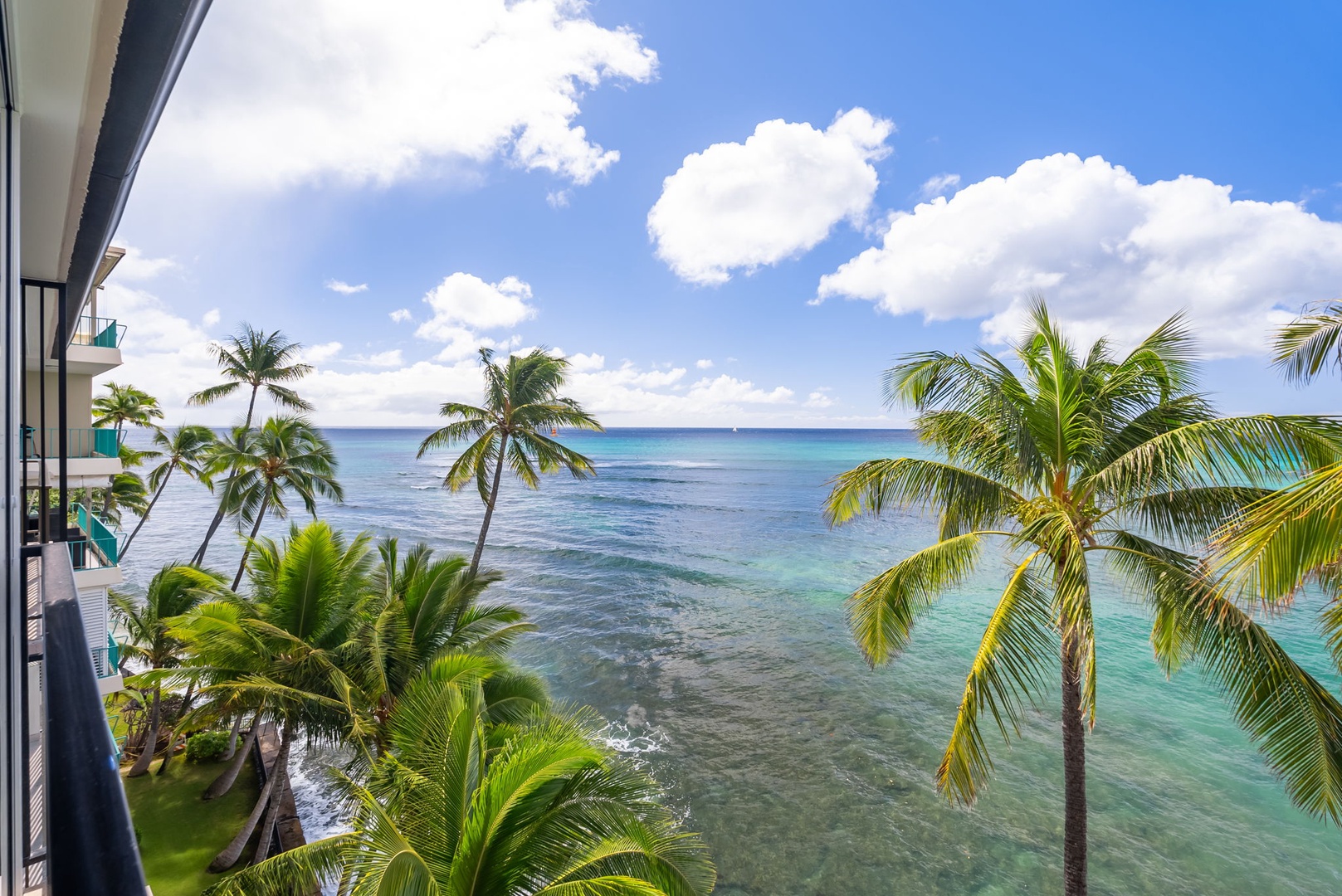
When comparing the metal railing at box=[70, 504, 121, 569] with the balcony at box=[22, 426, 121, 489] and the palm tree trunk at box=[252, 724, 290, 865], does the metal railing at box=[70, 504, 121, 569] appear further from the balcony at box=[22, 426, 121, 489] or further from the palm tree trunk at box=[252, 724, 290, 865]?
the palm tree trunk at box=[252, 724, 290, 865]

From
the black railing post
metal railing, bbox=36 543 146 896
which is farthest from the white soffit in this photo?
metal railing, bbox=36 543 146 896

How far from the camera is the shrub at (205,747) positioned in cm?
1337

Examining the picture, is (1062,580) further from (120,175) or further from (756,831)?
(756,831)

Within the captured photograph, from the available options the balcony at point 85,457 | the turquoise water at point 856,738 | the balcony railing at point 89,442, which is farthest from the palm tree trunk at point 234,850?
the balcony railing at point 89,442

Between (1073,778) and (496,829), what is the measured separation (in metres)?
6.15

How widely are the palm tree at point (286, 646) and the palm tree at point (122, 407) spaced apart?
822 inches

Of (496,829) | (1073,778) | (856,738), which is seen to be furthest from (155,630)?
(856,738)

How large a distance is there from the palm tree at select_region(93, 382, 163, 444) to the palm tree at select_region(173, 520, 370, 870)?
20889 millimetres

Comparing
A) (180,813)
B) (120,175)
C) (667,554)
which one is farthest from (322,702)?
(667,554)

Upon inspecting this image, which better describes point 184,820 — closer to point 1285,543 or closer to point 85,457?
point 85,457

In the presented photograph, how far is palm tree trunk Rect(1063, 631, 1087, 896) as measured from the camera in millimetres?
6570

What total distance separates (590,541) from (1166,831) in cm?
3046

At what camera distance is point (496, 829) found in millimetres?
4859

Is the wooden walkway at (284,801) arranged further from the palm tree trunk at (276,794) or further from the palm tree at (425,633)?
the palm tree at (425,633)
